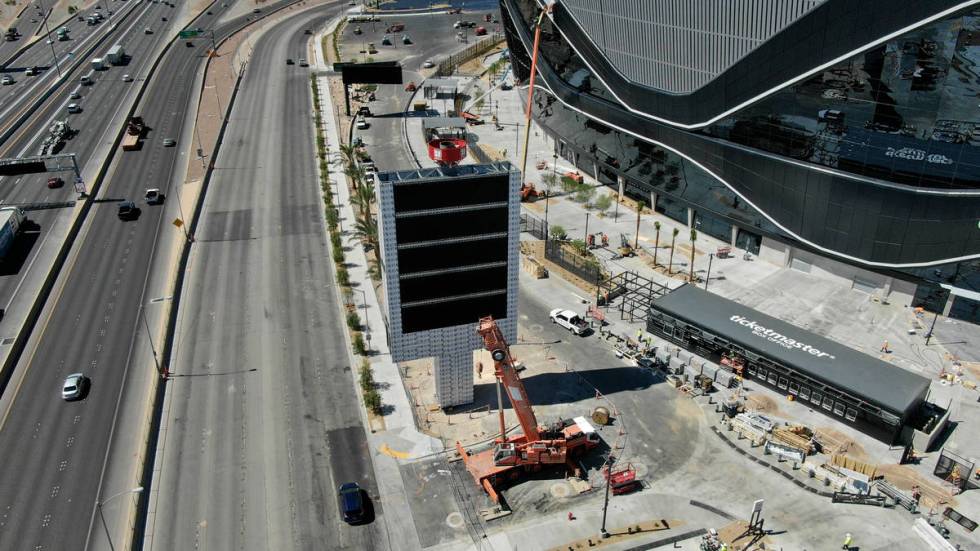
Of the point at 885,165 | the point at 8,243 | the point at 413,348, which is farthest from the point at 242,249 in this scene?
the point at 885,165

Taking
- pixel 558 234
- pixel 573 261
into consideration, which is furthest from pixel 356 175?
pixel 573 261

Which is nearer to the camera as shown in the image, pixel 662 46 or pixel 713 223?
pixel 662 46

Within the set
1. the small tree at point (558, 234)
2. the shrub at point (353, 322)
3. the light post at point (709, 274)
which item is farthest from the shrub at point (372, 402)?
the light post at point (709, 274)

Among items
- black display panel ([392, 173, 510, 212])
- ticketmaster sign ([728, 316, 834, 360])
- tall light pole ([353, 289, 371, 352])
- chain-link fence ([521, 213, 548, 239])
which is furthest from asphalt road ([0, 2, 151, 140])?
ticketmaster sign ([728, 316, 834, 360])

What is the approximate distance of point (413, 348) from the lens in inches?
2199

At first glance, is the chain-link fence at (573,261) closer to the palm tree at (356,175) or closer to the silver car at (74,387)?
the palm tree at (356,175)

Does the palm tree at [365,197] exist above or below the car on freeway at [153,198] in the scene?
above

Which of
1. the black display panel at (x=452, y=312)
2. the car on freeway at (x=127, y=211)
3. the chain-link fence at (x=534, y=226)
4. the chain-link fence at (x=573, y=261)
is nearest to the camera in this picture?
the black display panel at (x=452, y=312)

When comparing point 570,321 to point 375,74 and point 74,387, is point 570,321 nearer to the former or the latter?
point 74,387

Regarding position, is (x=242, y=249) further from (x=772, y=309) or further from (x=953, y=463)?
(x=953, y=463)

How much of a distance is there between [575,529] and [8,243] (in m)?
79.2

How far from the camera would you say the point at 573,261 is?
81938mm

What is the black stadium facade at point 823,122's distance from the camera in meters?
64.3

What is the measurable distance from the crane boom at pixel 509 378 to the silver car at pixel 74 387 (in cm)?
3667
